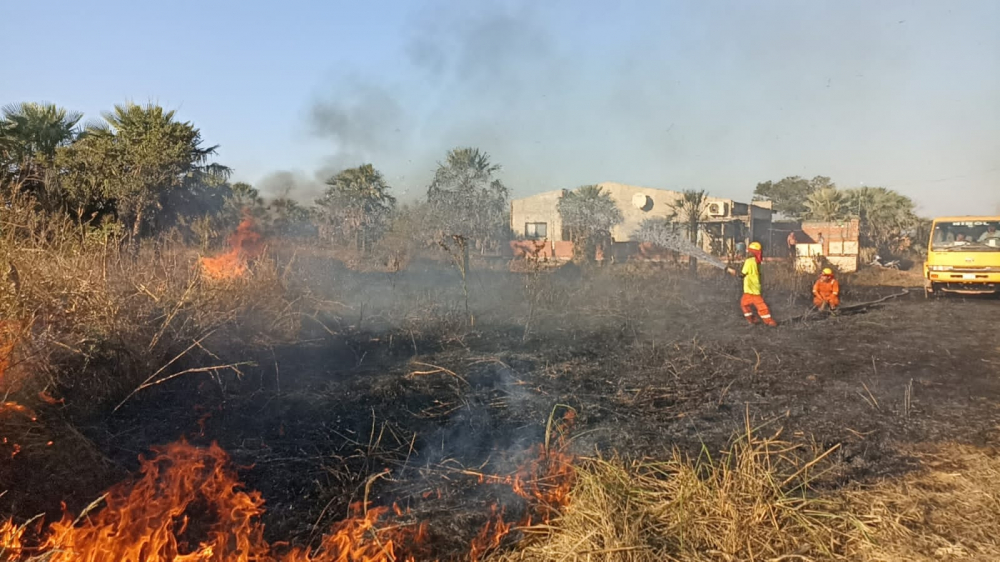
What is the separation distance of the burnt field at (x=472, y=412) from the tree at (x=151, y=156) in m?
8.21

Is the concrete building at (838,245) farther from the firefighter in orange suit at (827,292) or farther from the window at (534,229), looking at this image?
the window at (534,229)

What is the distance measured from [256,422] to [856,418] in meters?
5.44

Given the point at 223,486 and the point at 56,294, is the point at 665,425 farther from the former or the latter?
the point at 56,294

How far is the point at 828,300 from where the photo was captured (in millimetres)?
11164

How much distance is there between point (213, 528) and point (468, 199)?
2639 cm

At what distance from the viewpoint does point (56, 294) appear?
4.61m

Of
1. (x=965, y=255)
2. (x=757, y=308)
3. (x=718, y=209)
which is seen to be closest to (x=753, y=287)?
(x=757, y=308)

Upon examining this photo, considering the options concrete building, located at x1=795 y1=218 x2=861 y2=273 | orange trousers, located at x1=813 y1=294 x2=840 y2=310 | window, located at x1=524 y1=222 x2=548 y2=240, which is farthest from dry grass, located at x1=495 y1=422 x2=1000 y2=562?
window, located at x1=524 y1=222 x2=548 y2=240

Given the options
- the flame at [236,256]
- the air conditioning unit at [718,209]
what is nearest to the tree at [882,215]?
the air conditioning unit at [718,209]

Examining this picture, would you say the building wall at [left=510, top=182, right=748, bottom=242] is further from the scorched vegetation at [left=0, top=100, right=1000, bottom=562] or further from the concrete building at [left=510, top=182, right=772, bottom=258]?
the scorched vegetation at [left=0, top=100, right=1000, bottom=562]

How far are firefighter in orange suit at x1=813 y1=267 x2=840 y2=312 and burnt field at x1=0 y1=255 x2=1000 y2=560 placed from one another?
0.85 meters

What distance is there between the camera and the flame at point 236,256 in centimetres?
820

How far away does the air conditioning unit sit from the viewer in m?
26.1

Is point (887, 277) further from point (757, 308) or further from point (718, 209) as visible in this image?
point (757, 308)
